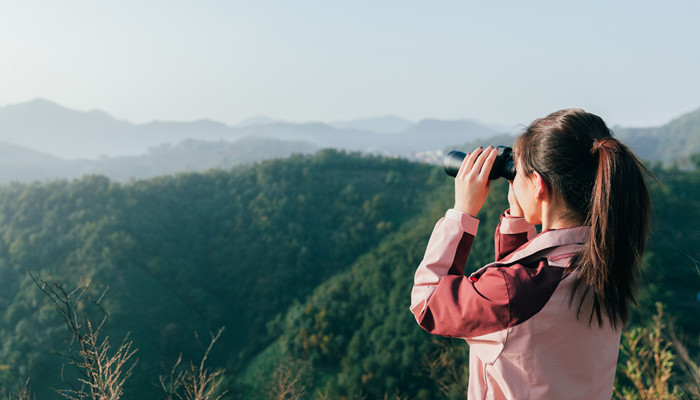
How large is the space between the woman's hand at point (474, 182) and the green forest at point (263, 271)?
8.02 meters

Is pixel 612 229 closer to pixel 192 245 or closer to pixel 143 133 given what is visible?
pixel 192 245

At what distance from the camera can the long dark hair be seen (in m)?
0.69

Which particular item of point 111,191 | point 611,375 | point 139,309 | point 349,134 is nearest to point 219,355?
point 139,309

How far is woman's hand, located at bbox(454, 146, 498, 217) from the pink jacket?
0.10ft

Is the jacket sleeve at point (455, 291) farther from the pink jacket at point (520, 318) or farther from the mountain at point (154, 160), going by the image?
the mountain at point (154, 160)

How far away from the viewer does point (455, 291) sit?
71 cm

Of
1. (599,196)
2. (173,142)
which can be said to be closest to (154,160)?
(173,142)

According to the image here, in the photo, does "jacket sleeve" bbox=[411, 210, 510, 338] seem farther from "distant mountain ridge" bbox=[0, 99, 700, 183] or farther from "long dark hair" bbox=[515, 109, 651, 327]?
"distant mountain ridge" bbox=[0, 99, 700, 183]

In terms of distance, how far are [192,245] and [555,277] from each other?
87.2 feet

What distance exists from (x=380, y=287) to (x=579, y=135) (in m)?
17.4

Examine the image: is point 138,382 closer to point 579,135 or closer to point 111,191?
point 111,191

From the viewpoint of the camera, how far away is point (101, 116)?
102 m

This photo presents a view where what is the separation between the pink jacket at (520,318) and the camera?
675mm

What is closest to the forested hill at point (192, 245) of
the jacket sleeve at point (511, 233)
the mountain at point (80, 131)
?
the jacket sleeve at point (511, 233)
